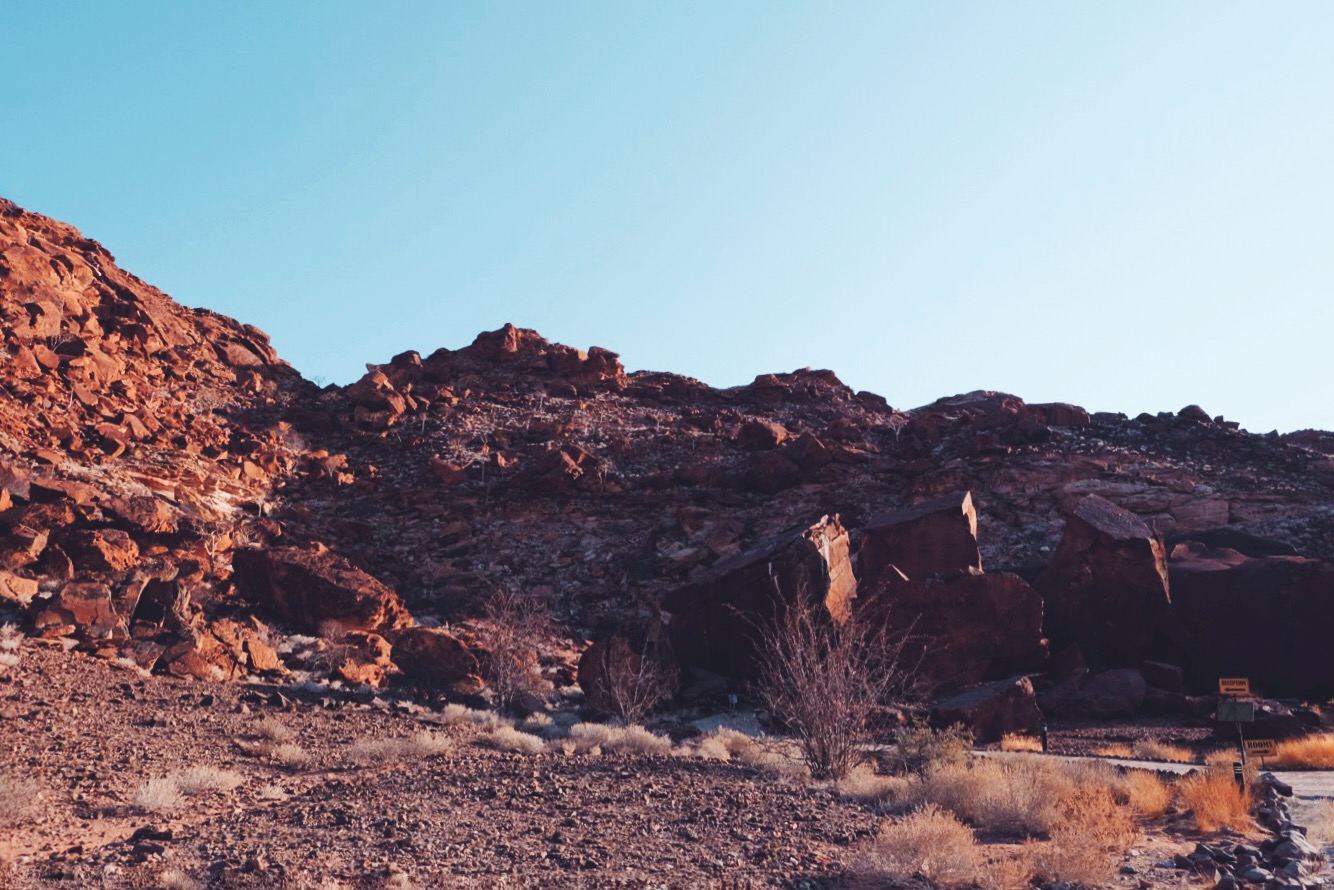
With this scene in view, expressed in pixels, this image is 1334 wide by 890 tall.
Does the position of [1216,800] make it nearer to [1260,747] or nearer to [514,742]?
[1260,747]

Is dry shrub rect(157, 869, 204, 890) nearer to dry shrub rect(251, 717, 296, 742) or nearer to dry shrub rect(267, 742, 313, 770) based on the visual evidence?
dry shrub rect(267, 742, 313, 770)

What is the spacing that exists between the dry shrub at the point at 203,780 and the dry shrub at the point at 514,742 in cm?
497

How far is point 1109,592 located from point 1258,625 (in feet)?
10.5

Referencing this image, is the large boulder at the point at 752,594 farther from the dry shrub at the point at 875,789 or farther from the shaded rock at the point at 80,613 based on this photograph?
the shaded rock at the point at 80,613

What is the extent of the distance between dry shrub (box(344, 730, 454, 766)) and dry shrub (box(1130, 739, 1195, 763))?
1150 centimetres

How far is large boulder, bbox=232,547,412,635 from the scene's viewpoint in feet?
74.3

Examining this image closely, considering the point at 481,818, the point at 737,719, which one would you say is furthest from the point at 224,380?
the point at 481,818

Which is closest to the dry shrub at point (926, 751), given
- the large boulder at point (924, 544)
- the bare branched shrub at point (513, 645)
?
the large boulder at point (924, 544)

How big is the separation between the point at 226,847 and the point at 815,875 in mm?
5019

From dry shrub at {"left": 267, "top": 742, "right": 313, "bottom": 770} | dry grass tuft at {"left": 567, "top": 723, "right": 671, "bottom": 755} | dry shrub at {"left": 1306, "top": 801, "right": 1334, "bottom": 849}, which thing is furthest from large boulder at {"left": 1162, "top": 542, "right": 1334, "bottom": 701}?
dry shrub at {"left": 267, "top": 742, "right": 313, "bottom": 770}

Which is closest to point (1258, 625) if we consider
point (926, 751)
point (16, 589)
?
point (926, 751)

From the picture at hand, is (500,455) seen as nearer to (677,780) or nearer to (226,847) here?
(677,780)

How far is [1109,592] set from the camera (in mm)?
24391

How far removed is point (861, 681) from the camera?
14945 mm
